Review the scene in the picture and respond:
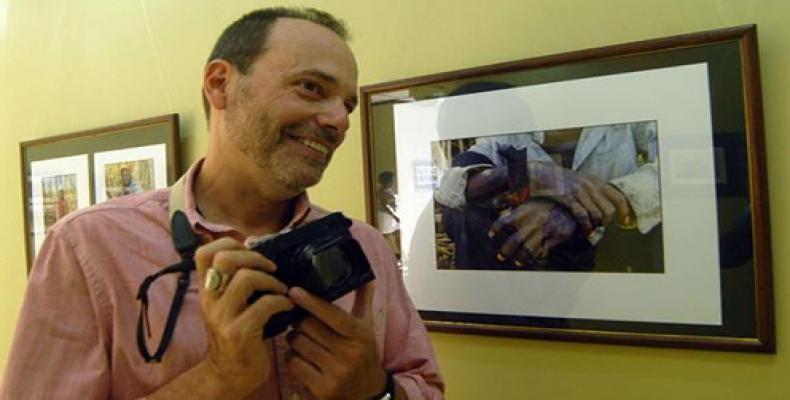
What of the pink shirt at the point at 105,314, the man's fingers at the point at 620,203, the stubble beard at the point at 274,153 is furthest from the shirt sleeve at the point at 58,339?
the man's fingers at the point at 620,203

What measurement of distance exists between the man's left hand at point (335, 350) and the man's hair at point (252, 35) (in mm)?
347

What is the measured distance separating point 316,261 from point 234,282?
0.27 ft

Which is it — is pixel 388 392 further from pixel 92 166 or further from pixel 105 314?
pixel 92 166

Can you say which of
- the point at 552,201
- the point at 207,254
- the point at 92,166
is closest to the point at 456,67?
the point at 552,201

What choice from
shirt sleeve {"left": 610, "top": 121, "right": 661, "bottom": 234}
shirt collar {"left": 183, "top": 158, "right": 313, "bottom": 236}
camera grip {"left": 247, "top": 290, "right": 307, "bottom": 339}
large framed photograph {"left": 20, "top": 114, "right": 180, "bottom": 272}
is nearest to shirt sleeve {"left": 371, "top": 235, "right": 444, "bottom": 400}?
shirt collar {"left": 183, "top": 158, "right": 313, "bottom": 236}

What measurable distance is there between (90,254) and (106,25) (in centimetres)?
111

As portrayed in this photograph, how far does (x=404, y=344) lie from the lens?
92 cm

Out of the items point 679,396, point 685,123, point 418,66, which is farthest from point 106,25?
point 679,396

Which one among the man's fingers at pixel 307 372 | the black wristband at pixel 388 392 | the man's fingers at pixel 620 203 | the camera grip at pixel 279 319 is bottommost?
the black wristband at pixel 388 392

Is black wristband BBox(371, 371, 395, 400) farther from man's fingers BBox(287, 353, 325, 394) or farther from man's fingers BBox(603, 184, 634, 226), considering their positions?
man's fingers BBox(603, 184, 634, 226)

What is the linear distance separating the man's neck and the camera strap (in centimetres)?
6

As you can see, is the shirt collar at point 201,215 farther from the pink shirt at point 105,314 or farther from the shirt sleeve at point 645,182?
the shirt sleeve at point 645,182

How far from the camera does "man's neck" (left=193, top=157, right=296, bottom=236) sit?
0.84m

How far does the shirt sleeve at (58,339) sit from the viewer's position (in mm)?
672
